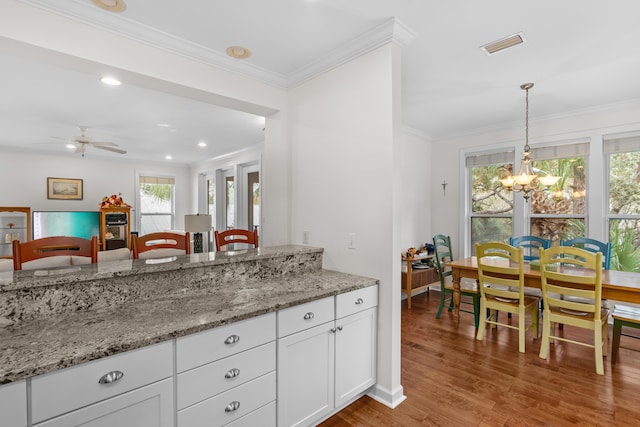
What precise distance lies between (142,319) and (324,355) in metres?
1.05

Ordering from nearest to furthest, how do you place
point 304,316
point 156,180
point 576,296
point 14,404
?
point 14,404
point 304,316
point 576,296
point 156,180

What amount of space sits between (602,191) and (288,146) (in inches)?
153

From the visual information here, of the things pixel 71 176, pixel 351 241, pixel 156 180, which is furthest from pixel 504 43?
pixel 71 176

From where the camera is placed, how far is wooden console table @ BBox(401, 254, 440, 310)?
4.43 meters

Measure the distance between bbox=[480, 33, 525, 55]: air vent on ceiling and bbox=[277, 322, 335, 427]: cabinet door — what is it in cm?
238

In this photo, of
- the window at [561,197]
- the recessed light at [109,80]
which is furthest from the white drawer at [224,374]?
the window at [561,197]

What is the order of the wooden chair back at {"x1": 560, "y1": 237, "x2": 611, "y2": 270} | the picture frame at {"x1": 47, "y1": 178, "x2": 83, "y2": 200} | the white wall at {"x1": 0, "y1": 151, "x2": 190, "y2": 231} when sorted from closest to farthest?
the wooden chair back at {"x1": 560, "y1": 237, "x2": 611, "y2": 270} → the white wall at {"x1": 0, "y1": 151, "x2": 190, "y2": 231} → the picture frame at {"x1": 47, "y1": 178, "x2": 83, "y2": 200}

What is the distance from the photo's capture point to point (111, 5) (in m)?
1.89

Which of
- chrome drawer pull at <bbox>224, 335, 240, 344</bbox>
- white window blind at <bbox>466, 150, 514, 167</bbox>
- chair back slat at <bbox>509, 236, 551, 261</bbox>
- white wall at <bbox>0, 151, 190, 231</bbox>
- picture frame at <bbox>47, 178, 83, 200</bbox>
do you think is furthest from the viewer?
picture frame at <bbox>47, 178, 83, 200</bbox>

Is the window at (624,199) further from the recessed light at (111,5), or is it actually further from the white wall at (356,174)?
the recessed light at (111,5)

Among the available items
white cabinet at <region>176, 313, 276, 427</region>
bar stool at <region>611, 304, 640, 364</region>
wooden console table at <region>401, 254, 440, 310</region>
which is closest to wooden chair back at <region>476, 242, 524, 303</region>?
bar stool at <region>611, 304, 640, 364</region>

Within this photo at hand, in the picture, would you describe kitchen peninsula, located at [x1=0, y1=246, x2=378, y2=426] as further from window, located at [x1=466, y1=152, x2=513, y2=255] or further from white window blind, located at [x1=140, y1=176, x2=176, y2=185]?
white window blind, located at [x1=140, y1=176, x2=176, y2=185]

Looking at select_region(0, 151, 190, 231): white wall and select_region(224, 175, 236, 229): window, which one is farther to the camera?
select_region(224, 175, 236, 229): window

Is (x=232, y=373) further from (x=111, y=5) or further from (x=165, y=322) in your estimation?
(x=111, y=5)
